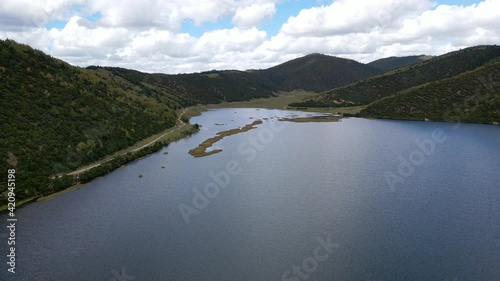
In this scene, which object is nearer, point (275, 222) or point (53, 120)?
point (275, 222)

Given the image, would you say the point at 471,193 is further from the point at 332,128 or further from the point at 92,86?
the point at 92,86

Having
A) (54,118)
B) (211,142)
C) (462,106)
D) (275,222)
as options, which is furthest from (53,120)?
(462,106)

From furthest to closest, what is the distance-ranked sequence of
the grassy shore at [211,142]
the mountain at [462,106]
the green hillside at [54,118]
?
the mountain at [462,106] < the grassy shore at [211,142] < the green hillside at [54,118]

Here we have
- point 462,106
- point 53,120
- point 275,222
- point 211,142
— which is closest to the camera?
point 275,222

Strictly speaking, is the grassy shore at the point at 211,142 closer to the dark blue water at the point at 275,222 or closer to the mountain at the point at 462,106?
the dark blue water at the point at 275,222

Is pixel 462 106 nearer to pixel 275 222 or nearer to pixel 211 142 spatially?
pixel 211 142

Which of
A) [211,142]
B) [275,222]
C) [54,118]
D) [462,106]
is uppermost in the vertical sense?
[54,118]

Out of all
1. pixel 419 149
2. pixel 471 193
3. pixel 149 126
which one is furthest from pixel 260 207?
pixel 149 126

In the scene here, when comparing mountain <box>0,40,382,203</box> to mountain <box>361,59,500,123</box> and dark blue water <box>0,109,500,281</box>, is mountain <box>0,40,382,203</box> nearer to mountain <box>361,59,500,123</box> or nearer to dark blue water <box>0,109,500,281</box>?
dark blue water <box>0,109,500,281</box>

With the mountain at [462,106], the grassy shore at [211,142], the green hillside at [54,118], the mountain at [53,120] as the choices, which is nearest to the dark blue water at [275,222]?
the grassy shore at [211,142]
